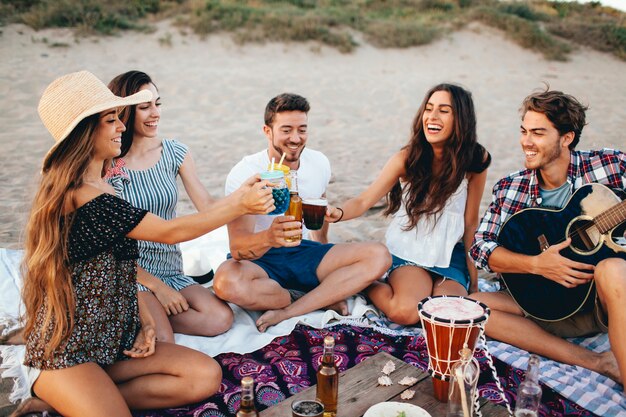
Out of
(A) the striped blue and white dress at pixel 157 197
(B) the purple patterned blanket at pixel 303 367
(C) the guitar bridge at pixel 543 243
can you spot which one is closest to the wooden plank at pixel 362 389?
(B) the purple patterned blanket at pixel 303 367

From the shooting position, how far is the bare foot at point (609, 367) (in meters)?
3.23

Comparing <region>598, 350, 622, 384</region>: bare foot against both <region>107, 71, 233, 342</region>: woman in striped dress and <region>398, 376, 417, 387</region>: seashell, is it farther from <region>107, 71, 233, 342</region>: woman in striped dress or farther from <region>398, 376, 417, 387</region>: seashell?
<region>107, 71, 233, 342</region>: woman in striped dress

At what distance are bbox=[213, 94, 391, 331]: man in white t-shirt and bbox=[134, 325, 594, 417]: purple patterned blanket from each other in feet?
0.83

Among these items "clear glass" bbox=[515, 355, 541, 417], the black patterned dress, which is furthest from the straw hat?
"clear glass" bbox=[515, 355, 541, 417]

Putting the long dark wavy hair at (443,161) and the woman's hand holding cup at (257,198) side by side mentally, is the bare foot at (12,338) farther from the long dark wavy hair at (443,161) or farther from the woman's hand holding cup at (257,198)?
the long dark wavy hair at (443,161)

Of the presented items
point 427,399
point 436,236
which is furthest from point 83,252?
point 436,236

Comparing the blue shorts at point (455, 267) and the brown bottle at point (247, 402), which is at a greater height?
the brown bottle at point (247, 402)

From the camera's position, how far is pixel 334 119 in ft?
37.9

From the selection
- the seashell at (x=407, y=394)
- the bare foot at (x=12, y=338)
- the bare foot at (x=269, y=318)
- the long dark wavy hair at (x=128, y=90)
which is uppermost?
the long dark wavy hair at (x=128, y=90)

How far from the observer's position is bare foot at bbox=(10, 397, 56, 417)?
2836 millimetres

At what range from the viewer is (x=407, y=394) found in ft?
7.79

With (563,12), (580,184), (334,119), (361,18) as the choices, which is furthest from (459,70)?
(580,184)

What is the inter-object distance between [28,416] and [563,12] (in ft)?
87.6

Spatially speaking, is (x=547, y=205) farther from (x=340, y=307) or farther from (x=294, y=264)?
(x=294, y=264)
